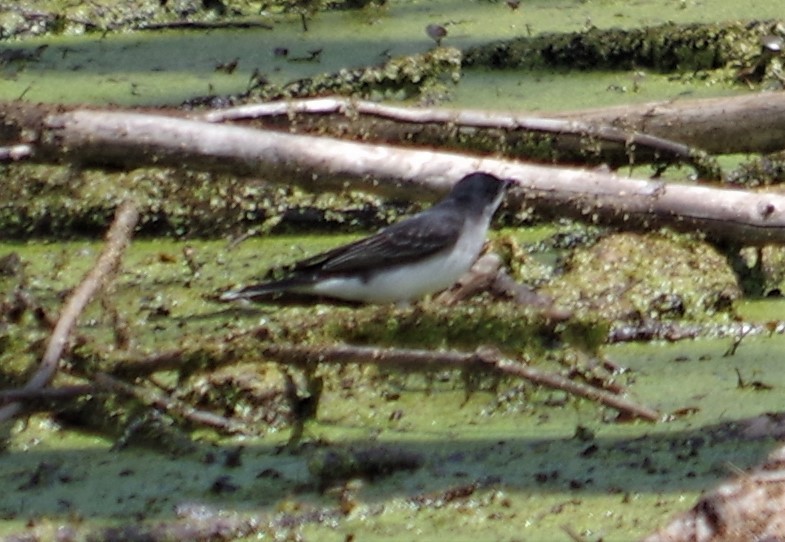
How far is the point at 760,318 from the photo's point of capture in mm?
5406

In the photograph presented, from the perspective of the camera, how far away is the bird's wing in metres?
5.53

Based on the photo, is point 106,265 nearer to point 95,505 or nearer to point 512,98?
point 95,505

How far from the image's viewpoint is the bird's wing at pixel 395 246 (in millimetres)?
5531

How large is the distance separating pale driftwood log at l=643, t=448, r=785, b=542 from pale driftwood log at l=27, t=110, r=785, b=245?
1677 millimetres

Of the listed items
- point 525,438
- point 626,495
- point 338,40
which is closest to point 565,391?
point 525,438

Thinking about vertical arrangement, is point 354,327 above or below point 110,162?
below

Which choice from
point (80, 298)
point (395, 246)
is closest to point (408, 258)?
point (395, 246)

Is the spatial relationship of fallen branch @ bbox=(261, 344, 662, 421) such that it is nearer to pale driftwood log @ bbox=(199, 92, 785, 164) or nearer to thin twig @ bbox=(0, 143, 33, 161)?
thin twig @ bbox=(0, 143, 33, 161)

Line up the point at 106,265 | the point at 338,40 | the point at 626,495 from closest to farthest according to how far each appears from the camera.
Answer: the point at 626,495, the point at 106,265, the point at 338,40

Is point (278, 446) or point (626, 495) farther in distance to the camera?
point (278, 446)

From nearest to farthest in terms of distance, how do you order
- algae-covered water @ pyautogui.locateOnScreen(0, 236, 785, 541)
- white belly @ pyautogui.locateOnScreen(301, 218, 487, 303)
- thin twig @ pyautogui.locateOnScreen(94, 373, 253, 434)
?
algae-covered water @ pyautogui.locateOnScreen(0, 236, 785, 541) < thin twig @ pyautogui.locateOnScreen(94, 373, 253, 434) < white belly @ pyautogui.locateOnScreen(301, 218, 487, 303)

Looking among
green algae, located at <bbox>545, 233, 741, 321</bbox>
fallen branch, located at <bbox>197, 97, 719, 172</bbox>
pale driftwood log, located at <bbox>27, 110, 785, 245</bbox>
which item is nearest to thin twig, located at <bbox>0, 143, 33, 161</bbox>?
pale driftwood log, located at <bbox>27, 110, 785, 245</bbox>

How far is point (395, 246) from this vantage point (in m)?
5.69

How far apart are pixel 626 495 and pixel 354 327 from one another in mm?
1253
